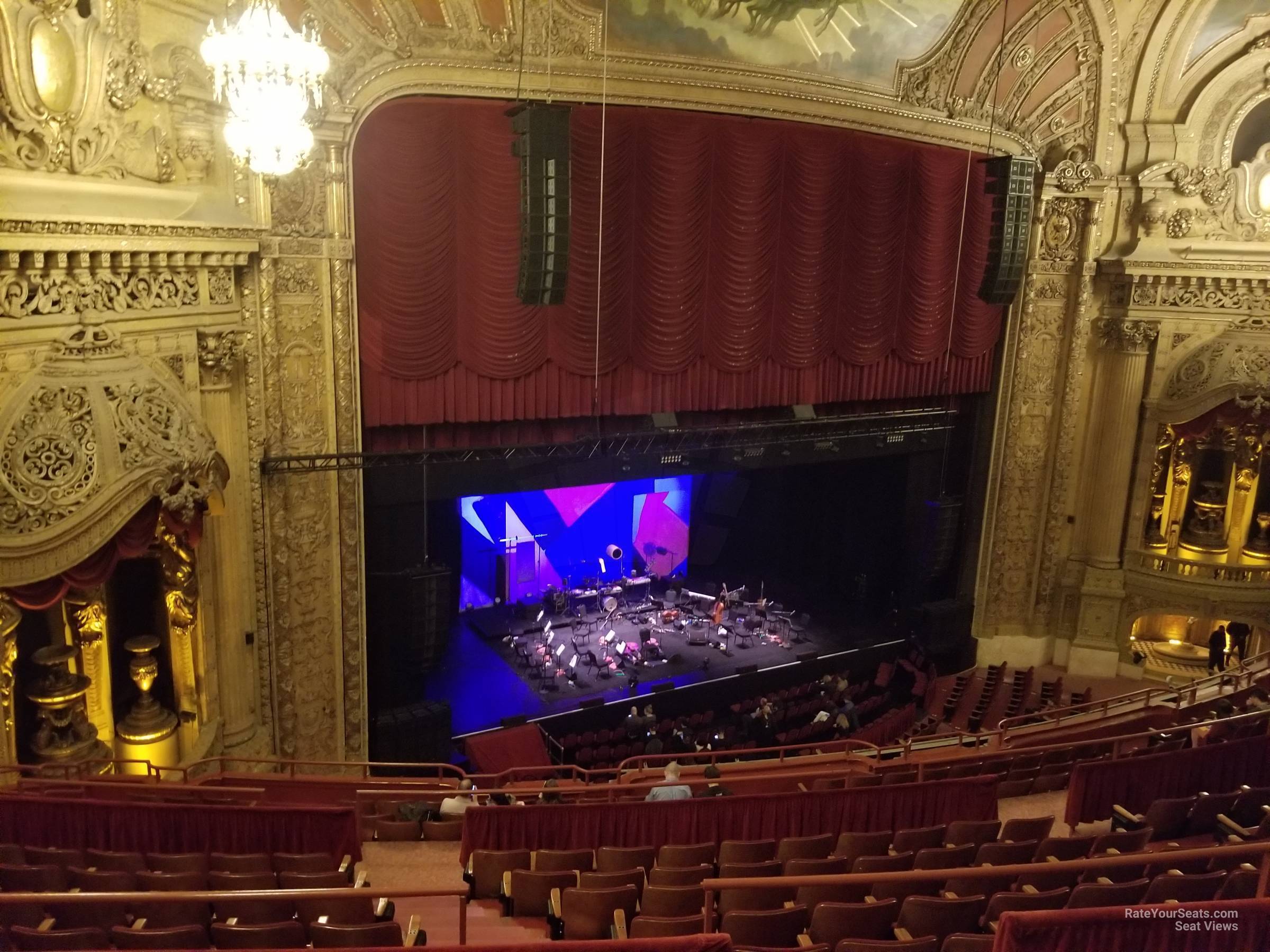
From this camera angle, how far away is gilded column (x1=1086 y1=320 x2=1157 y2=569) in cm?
1448

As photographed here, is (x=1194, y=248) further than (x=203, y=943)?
Yes

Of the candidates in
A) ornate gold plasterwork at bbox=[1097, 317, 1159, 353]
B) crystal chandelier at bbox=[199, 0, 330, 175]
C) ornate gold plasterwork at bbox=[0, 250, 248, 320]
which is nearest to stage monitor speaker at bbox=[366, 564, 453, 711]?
ornate gold plasterwork at bbox=[0, 250, 248, 320]

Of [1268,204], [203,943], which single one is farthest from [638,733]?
[1268,204]

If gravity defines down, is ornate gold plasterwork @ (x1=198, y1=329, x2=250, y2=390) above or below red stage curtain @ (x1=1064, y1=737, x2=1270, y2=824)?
above

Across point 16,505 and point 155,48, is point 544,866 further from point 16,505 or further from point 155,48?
point 155,48

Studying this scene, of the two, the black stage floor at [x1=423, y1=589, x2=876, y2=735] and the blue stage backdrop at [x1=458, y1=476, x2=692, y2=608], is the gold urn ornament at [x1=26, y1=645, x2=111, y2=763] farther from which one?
the blue stage backdrop at [x1=458, y1=476, x2=692, y2=608]

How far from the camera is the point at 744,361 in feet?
41.7

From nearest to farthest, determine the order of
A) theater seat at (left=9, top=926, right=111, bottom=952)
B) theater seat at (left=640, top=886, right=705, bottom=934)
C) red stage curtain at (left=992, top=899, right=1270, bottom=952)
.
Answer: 1. red stage curtain at (left=992, top=899, right=1270, bottom=952)
2. theater seat at (left=9, top=926, right=111, bottom=952)
3. theater seat at (left=640, top=886, right=705, bottom=934)

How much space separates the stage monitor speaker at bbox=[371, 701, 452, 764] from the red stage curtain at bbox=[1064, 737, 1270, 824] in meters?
7.02

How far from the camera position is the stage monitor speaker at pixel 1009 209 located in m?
11.5

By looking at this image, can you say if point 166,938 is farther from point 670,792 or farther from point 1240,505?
point 1240,505

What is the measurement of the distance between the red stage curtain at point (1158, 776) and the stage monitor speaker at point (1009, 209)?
6.74 meters

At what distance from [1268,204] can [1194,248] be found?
118 cm

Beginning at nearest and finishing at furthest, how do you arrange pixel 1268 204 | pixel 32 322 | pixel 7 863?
pixel 7 863
pixel 32 322
pixel 1268 204
